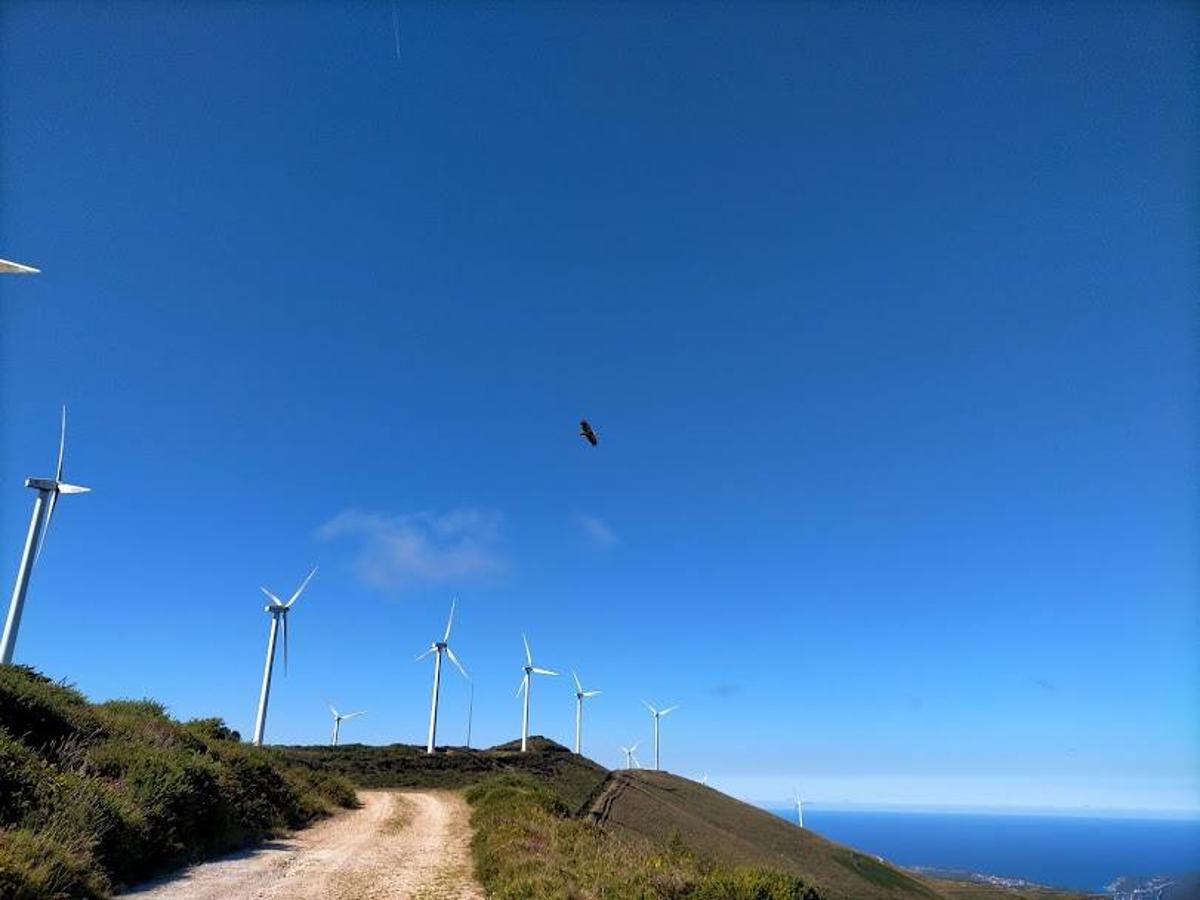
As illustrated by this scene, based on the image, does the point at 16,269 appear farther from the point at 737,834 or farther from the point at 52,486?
the point at 737,834

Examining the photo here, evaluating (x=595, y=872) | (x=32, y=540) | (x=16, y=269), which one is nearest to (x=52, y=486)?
(x=32, y=540)

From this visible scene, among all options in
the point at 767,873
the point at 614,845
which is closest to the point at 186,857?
the point at 614,845

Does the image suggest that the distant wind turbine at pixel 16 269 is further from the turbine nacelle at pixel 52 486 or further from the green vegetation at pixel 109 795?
the turbine nacelle at pixel 52 486

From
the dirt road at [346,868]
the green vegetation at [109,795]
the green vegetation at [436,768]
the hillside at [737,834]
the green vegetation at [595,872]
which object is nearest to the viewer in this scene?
the green vegetation at [109,795]

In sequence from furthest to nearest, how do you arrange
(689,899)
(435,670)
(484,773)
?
(435,670)
(484,773)
(689,899)

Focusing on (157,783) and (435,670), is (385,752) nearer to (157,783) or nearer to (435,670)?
(435,670)

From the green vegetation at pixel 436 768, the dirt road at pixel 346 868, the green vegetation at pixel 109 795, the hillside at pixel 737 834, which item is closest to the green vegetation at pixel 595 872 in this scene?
the dirt road at pixel 346 868

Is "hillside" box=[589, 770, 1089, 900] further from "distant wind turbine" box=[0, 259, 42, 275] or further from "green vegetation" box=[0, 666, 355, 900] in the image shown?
"distant wind turbine" box=[0, 259, 42, 275]
